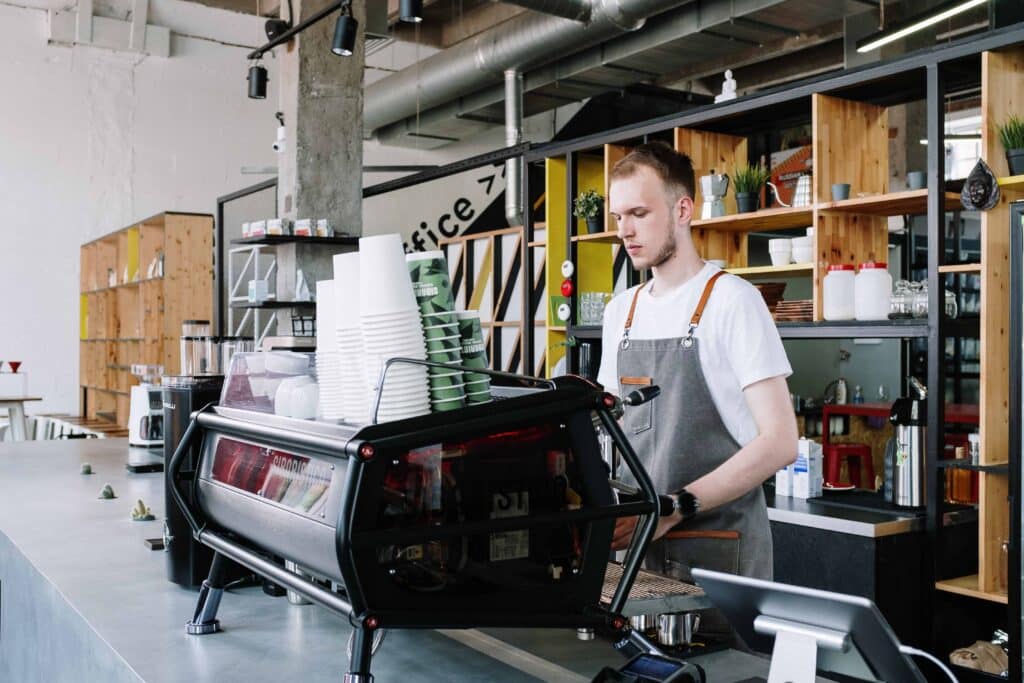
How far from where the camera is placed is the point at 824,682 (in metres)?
1.41

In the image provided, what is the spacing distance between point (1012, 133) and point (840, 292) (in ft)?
2.73

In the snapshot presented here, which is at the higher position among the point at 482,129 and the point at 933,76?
the point at 482,129

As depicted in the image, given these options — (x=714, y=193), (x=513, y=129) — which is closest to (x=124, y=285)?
(x=513, y=129)

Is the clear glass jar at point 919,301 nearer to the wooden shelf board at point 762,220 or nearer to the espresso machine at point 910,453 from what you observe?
the espresso machine at point 910,453

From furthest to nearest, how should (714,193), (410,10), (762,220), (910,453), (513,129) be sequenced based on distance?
(513,129) < (410,10) < (714,193) < (762,220) < (910,453)

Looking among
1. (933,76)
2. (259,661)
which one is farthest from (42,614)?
(933,76)

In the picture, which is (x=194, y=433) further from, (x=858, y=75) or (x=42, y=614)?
(x=858, y=75)

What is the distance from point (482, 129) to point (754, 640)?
997cm

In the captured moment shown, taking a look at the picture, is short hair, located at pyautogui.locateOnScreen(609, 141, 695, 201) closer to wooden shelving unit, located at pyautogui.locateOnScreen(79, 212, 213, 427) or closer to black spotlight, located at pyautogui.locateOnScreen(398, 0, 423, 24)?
black spotlight, located at pyautogui.locateOnScreen(398, 0, 423, 24)

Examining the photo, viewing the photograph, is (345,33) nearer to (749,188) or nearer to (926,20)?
(749,188)

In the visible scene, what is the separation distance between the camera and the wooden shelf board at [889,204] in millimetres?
3619

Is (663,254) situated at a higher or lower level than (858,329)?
higher

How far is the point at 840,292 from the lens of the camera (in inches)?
154

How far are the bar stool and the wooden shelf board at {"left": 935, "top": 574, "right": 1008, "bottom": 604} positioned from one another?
65cm
